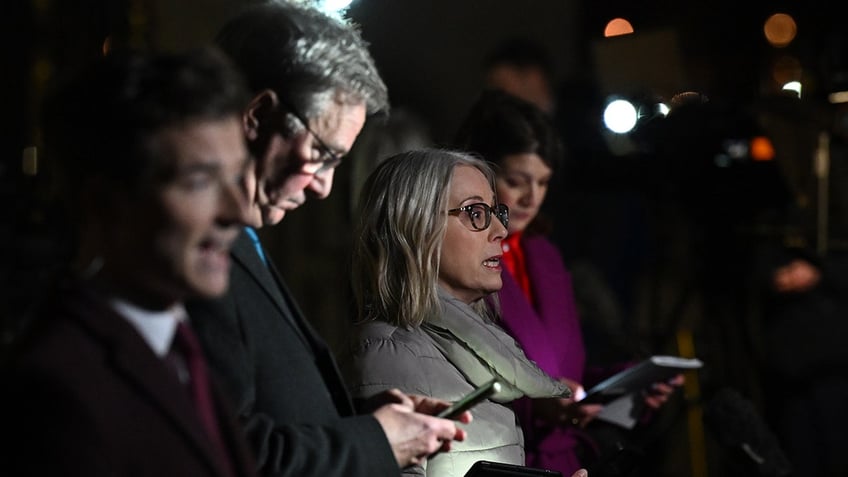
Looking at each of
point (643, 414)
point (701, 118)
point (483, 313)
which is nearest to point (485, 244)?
point (483, 313)

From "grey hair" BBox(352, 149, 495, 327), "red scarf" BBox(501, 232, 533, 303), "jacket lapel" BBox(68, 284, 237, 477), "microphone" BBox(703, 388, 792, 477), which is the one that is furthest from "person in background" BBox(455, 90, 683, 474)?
"jacket lapel" BBox(68, 284, 237, 477)

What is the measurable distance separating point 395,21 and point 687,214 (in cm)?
143

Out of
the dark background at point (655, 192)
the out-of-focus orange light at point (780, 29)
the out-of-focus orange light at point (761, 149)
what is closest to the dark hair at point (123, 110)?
the dark background at point (655, 192)

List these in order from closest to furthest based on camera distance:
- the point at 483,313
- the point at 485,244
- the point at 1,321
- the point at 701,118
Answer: the point at 485,244 < the point at 483,313 < the point at 1,321 < the point at 701,118

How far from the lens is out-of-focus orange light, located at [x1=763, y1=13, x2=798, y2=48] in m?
6.09

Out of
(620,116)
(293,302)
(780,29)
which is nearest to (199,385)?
(293,302)

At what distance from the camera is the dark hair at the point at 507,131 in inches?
128

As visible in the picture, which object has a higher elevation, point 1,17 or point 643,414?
point 1,17

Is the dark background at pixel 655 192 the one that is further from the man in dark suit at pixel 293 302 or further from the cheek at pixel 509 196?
the man in dark suit at pixel 293 302

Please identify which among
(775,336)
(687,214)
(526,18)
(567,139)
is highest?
(526,18)

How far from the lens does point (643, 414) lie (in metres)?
3.41

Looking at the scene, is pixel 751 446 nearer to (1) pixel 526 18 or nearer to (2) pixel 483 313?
(2) pixel 483 313

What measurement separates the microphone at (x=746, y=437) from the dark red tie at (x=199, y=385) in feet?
7.11

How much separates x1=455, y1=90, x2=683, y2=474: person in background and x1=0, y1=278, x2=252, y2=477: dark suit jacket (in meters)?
1.68
